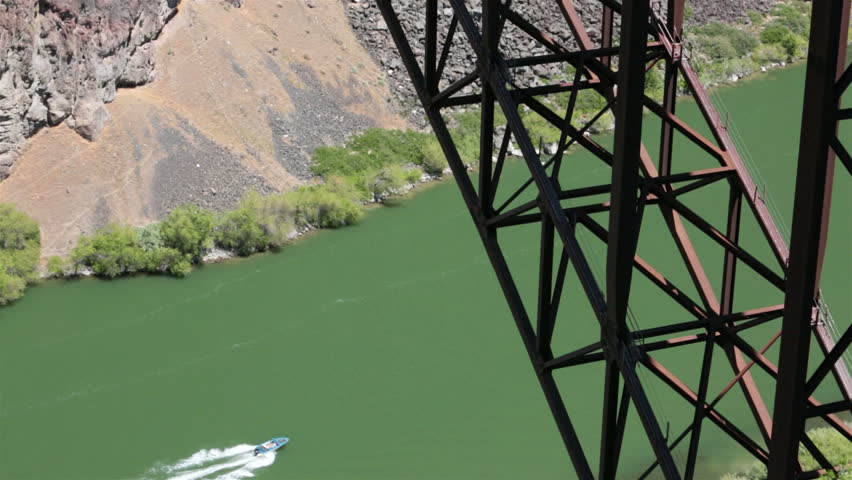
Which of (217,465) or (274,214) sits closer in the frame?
(217,465)

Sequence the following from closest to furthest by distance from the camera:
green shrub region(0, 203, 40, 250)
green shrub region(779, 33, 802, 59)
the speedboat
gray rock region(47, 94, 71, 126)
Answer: the speedboat < green shrub region(0, 203, 40, 250) < gray rock region(47, 94, 71, 126) < green shrub region(779, 33, 802, 59)

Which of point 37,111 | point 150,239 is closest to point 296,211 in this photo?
point 150,239

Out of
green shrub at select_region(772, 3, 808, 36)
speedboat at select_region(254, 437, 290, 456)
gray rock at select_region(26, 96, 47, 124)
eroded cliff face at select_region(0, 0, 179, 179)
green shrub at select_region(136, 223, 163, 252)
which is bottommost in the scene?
speedboat at select_region(254, 437, 290, 456)

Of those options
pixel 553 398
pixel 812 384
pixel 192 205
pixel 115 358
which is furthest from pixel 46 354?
pixel 812 384

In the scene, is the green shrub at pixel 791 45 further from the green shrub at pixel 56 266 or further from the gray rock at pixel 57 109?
the green shrub at pixel 56 266

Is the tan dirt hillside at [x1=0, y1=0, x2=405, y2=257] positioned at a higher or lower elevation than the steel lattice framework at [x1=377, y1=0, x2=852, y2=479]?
higher

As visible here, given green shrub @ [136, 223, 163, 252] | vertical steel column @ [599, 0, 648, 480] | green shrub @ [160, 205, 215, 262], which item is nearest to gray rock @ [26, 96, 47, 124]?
green shrub @ [136, 223, 163, 252]

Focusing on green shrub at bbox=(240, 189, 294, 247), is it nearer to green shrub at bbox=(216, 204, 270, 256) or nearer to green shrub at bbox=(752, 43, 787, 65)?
green shrub at bbox=(216, 204, 270, 256)

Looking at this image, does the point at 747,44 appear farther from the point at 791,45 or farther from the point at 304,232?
the point at 304,232
